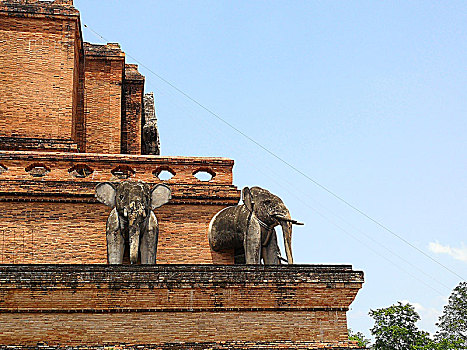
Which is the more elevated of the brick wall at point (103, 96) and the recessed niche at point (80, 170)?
the brick wall at point (103, 96)

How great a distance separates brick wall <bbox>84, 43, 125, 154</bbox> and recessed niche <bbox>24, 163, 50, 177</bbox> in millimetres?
3613

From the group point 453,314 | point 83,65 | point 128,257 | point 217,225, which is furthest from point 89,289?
point 453,314

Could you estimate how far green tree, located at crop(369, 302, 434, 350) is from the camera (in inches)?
1268

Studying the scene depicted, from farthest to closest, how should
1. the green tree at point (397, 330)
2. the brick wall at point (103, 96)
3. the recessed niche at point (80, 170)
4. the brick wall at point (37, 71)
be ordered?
the green tree at point (397, 330), the brick wall at point (103, 96), the brick wall at point (37, 71), the recessed niche at point (80, 170)

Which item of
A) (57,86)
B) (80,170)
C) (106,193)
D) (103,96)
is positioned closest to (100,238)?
(106,193)

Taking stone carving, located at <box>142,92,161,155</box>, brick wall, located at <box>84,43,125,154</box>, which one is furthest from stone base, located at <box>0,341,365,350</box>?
stone carving, located at <box>142,92,161,155</box>

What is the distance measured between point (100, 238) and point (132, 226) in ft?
8.13

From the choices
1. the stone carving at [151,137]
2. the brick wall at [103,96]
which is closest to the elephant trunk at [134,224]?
the brick wall at [103,96]

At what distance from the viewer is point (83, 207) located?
18.4m

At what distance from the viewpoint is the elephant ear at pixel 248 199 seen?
16297 millimetres

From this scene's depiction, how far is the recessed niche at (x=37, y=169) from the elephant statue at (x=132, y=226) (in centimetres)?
336

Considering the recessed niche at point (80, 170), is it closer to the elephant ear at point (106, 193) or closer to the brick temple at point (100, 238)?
the brick temple at point (100, 238)

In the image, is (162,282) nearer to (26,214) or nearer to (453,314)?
(26,214)

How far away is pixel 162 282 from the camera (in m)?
13.9
